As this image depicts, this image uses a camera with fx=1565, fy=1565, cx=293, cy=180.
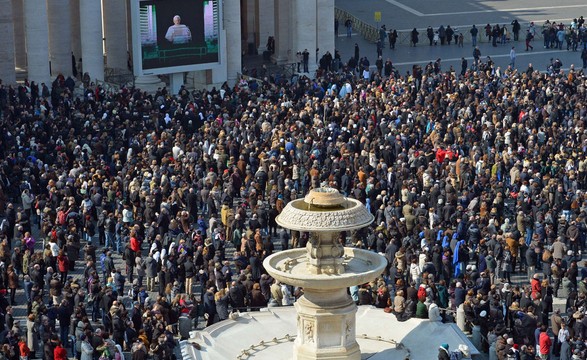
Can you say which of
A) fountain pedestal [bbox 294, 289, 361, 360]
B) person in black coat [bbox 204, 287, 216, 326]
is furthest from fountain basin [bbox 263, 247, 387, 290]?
person in black coat [bbox 204, 287, 216, 326]

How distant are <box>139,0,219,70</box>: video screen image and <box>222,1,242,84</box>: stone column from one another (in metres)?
2.18

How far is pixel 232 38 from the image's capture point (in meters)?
66.6

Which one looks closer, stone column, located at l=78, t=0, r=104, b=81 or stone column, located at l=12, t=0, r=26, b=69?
stone column, located at l=78, t=0, r=104, b=81

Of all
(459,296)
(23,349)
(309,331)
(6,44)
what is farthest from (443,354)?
(6,44)

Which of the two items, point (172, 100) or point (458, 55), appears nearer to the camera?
point (172, 100)

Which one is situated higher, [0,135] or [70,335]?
[0,135]

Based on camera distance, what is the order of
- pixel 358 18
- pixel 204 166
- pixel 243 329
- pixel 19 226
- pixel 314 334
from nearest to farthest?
pixel 314 334, pixel 243 329, pixel 19 226, pixel 204 166, pixel 358 18

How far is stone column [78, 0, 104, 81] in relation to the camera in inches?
2483

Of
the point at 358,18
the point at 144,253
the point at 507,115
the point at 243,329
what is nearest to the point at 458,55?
the point at 358,18

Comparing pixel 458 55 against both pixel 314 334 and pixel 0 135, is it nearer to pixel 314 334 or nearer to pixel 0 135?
pixel 0 135

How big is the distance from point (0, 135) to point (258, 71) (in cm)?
2209

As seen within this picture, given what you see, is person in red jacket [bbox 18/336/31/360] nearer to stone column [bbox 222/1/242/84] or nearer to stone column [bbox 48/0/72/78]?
stone column [bbox 48/0/72/78]

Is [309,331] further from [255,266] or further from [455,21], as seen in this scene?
[455,21]

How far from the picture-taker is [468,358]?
105 ft
